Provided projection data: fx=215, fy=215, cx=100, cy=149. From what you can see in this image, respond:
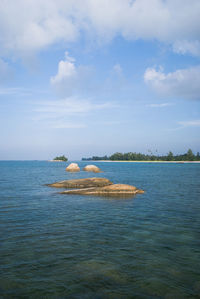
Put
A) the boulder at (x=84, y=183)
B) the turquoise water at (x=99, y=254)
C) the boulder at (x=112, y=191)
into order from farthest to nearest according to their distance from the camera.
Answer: the boulder at (x=84, y=183), the boulder at (x=112, y=191), the turquoise water at (x=99, y=254)

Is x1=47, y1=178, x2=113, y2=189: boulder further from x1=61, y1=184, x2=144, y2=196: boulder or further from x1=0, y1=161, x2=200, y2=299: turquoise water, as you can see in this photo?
x1=0, y1=161, x2=200, y2=299: turquoise water

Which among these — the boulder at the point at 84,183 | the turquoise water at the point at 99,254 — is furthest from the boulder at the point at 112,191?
the turquoise water at the point at 99,254

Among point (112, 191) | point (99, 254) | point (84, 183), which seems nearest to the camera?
point (99, 254)

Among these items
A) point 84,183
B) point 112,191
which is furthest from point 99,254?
point 84,183

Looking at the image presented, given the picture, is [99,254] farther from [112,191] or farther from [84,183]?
[84,183]

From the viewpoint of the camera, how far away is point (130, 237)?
34.7ft

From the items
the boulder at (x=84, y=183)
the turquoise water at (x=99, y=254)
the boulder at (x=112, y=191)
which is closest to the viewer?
the turquoise water at (x=99, y=254)

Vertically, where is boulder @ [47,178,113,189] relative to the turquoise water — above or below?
above

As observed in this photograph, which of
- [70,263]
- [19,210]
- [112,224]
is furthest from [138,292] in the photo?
[19,210]

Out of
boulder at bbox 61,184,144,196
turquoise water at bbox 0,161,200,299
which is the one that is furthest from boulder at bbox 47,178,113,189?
turquoise water at bbox 0,161,200,299

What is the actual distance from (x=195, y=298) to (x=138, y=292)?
1.53 m

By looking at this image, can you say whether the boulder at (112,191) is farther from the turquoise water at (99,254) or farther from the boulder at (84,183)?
the turquoise water at (99,254)

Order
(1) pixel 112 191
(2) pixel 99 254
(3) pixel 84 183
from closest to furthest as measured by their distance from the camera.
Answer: (2) pixel 99 254 → (1) pixel 112 191 → (3) pixel 84 183

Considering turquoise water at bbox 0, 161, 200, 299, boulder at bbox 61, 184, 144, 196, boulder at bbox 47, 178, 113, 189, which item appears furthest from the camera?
boulder at bbox 47, 178, 113, 189
